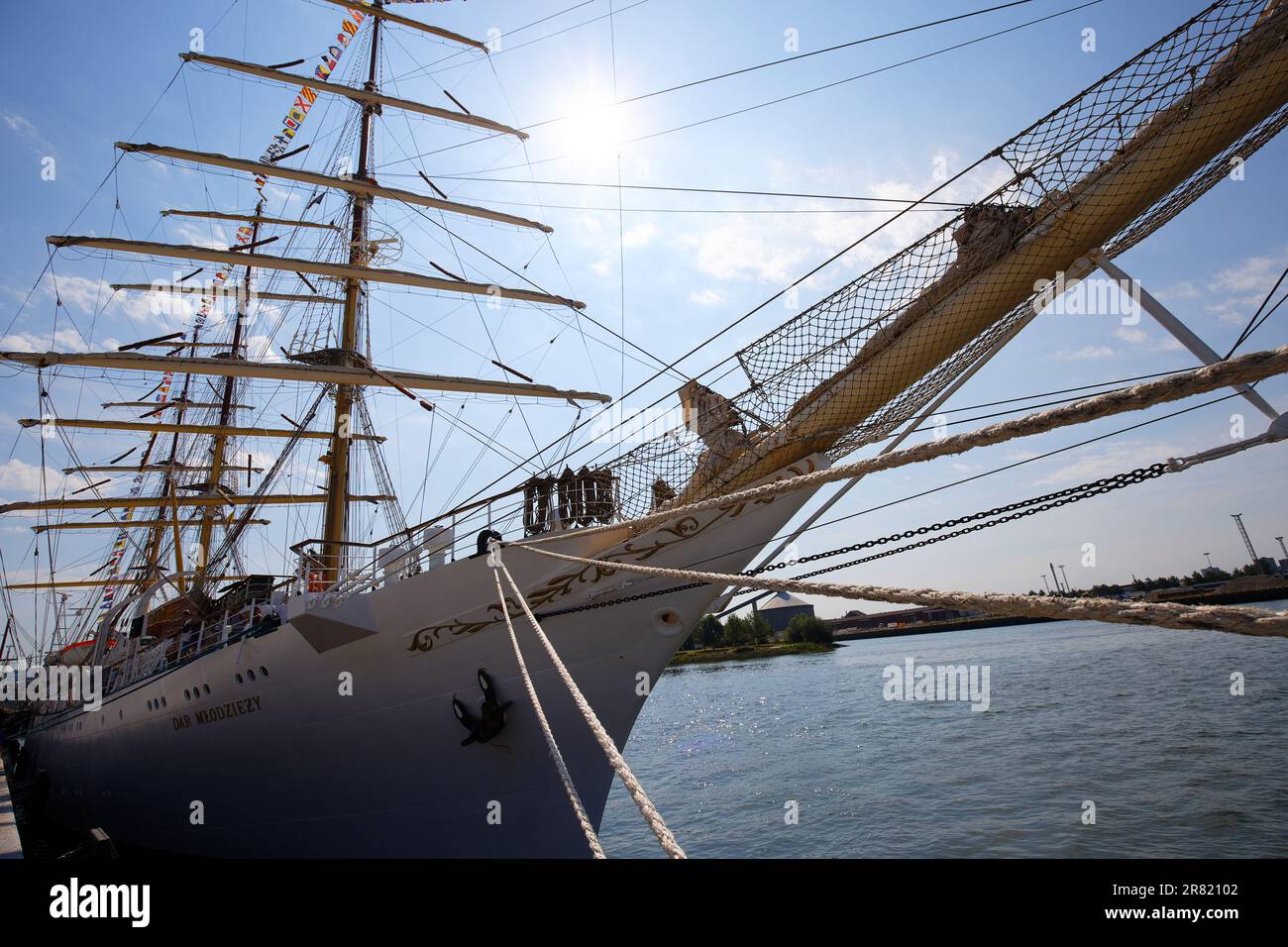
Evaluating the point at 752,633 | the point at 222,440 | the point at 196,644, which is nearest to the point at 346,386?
the point at 196,644

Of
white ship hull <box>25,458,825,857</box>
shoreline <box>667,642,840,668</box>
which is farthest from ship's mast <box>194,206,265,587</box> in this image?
shoreline <box>667,642,840,668</box>

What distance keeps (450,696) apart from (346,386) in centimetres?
947

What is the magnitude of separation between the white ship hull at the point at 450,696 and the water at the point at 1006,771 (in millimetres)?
3953

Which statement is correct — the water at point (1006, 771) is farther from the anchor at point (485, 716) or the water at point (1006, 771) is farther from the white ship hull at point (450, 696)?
the anchor at point (485, 716)

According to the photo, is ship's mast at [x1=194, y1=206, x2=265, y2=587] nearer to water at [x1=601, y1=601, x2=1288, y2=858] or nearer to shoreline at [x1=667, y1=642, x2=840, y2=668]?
water at [x1=601, y1=601, x2=1288, y2=858]

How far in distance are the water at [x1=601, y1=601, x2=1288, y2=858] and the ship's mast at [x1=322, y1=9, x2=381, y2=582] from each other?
302 inches

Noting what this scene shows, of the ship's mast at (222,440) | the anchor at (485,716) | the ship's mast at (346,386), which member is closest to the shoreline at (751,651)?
the ship's mast at (222,440)

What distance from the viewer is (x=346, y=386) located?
1411cm

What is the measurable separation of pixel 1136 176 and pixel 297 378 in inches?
515

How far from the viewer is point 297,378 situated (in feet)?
42.1

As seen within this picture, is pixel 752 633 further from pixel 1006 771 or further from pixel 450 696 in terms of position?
pixel 450 696

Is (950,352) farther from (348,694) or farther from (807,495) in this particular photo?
(348,694)

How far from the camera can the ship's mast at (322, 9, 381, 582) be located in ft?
43.1
